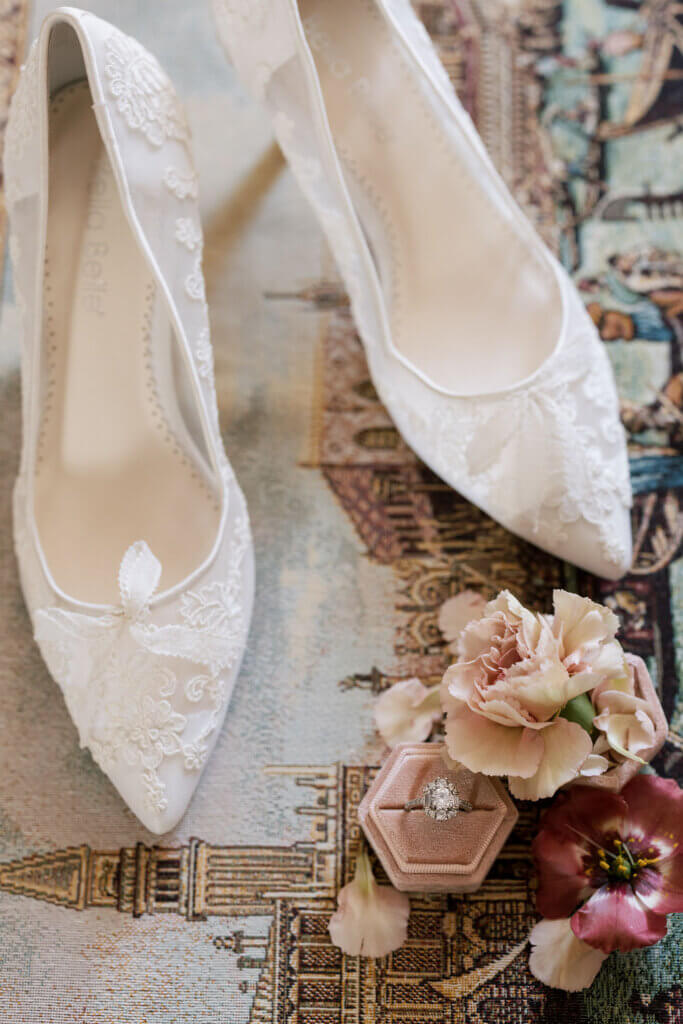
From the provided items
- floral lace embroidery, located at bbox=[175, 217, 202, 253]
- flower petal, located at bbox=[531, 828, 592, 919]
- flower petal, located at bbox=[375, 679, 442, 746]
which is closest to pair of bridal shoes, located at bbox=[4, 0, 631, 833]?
floral lace embroidery, located at bbox=[175, 217, 202, 253]

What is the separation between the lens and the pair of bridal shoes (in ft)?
3.12

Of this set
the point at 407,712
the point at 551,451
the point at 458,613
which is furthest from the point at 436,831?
the point at 551,451

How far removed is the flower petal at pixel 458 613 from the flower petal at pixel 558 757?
228mm

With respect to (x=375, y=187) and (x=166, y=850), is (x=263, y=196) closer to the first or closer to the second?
(x=375, y=187)

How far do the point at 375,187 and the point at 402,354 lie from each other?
22 centimetres

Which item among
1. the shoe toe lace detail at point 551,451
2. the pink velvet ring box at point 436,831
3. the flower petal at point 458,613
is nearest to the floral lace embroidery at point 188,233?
the shoe toe lace detail at point 551,451

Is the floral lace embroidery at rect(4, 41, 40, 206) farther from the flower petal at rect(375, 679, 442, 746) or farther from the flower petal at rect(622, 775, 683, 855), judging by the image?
the flower petal at rect(622, 775, 683, 855)

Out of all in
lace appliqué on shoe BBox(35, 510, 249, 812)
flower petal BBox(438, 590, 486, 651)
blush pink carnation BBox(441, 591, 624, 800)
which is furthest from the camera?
flower petal BBox(438, 590, 486, 651)

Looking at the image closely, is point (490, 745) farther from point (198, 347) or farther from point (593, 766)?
point (198, 347)

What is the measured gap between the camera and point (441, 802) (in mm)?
888

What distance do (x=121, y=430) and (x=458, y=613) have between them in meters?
0.43

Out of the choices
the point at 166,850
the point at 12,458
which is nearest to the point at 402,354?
the point at 12,458

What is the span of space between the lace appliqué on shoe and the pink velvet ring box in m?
0.19

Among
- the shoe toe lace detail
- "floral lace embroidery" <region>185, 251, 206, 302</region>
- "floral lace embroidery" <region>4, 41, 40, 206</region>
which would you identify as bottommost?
the shoe toe lace detail
